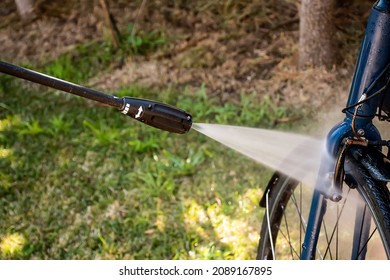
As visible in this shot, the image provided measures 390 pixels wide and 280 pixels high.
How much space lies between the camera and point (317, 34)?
13.3 ft

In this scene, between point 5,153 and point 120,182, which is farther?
point 5,153

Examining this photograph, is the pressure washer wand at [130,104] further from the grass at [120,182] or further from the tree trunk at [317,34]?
the tree trunk at [317,34]

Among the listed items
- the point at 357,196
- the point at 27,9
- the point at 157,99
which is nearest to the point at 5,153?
the point at 157,99

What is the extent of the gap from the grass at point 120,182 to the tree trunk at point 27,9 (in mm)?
990

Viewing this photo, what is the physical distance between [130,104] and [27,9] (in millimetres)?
3750

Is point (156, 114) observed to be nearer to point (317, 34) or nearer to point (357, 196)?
point (357, 196)

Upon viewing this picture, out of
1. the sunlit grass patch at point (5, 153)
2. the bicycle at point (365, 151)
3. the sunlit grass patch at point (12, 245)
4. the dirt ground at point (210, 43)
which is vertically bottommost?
the sunlit grass patch at point (12, 245)

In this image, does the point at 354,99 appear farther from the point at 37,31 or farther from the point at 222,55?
the point at 37,31

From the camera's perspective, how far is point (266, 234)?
241 centimetres

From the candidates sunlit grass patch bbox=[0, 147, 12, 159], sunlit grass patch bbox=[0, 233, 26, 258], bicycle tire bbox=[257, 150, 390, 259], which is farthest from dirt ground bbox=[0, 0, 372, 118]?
sunlit grass patch bbox=[0, 233, 26, 258]

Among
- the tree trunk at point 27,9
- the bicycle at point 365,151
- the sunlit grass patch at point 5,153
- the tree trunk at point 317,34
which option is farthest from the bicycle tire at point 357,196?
the tree trunk at point 27,9

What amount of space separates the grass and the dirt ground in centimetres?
22

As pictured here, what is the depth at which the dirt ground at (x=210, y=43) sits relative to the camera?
4.13 metres
